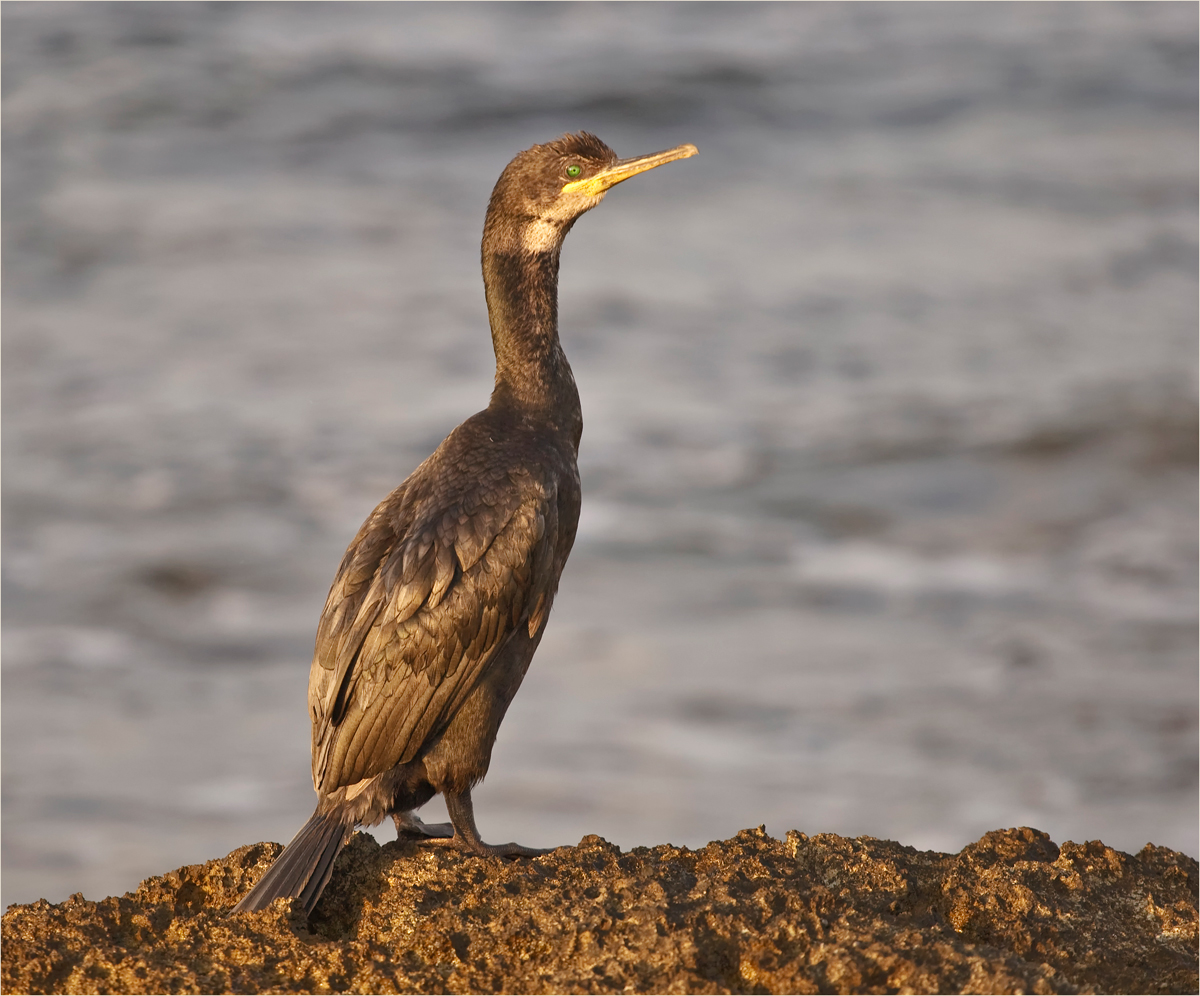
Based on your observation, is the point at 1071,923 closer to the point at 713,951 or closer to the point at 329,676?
the point at 713,951

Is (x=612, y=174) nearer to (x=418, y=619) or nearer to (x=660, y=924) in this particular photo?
(x=418, y=619)

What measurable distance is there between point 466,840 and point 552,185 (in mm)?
2497

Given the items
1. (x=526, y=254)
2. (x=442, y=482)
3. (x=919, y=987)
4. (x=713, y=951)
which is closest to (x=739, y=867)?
(x=713, y=951)

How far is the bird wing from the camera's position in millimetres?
4590

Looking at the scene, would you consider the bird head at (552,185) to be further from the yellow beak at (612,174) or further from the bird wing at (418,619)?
the bird wing at (418,619)

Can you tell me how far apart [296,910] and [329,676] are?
898 millimetres

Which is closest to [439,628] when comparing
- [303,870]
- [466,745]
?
[466,745]

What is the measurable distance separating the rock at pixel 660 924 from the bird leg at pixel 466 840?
21cm

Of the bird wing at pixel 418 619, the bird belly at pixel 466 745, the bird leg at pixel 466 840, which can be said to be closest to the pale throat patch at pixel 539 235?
the bird wing at pixel 418 619

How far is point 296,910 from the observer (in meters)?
3.96

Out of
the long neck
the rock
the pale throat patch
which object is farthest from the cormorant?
the pale throat patch

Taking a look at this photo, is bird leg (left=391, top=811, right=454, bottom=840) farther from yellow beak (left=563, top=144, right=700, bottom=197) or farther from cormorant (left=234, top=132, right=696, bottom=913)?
yellow beak (left=563, top=144, right=700, bottom=197)

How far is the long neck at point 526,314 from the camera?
543 centimetres

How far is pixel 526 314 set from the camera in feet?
18.0
